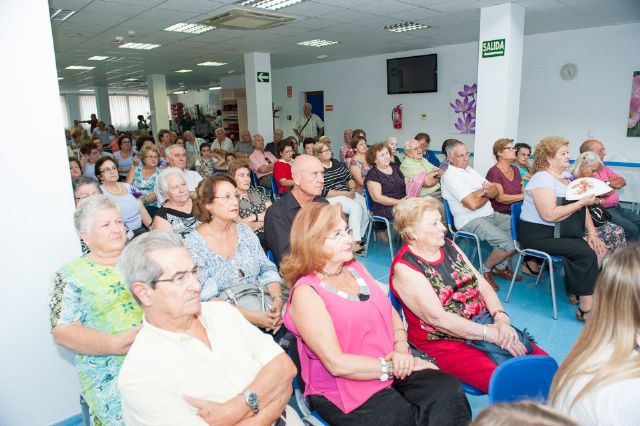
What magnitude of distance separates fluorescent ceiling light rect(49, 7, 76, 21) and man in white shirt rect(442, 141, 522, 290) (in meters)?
5.12

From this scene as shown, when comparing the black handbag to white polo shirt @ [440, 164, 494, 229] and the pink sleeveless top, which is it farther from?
the pink sleeveless top

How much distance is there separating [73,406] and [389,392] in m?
1.82

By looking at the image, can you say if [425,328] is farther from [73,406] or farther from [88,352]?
[73,406]

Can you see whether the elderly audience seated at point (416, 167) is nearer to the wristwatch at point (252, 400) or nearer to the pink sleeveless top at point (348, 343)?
the pink sleeveless top at point (348, 343)

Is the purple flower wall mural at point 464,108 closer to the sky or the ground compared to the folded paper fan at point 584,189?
closer to the sky

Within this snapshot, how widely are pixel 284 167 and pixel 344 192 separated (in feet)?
3.88

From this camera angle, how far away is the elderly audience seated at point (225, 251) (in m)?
2.38

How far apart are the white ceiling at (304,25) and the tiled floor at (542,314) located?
3.66 m

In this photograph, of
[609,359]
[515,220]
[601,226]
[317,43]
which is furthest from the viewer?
[317,43]

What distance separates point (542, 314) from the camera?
3.53m

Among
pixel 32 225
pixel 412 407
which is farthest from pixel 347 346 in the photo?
pixel 32 225

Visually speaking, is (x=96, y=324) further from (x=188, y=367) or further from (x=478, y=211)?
(x=478, y=211)

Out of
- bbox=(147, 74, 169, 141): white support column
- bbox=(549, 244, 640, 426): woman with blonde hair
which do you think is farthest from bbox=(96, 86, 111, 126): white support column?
bbox=(549, 244, 640, 426): woman with blonde hair

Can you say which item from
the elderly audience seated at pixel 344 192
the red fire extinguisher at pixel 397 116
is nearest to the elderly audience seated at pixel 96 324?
the elderly audience seated at pixel 344 192
